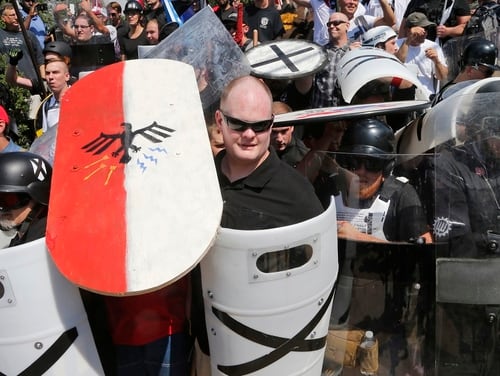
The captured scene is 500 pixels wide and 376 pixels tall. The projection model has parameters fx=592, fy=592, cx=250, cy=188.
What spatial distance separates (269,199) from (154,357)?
3.14 ft

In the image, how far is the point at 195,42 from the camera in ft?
11.5

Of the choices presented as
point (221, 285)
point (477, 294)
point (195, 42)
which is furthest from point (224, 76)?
point (477, 294)

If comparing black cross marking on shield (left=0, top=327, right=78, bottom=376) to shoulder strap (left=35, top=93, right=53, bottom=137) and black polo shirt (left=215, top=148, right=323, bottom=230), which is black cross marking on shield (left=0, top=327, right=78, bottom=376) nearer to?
black polo shirt (left=215, top=148, right=323, bottom=230)

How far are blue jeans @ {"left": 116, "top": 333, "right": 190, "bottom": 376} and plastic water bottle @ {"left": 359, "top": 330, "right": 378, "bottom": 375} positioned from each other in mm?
874

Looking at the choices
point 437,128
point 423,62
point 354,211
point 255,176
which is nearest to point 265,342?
point 255,176

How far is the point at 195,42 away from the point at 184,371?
1.86m

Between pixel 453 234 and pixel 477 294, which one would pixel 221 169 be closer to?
pixel 453 234

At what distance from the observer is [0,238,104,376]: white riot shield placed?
2295 mm

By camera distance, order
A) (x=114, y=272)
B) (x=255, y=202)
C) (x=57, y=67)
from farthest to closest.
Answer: (x=57, y=67)
(x=255, y=202)
(x=114, y=272)

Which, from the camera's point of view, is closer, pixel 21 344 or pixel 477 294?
pixel 21 344

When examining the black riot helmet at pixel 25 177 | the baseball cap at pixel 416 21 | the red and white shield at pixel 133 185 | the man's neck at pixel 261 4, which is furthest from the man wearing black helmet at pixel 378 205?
the man's neck at pixel 261 4

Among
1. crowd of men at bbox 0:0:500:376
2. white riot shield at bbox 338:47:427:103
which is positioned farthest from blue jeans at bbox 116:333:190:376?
white riot shield at bbox 338:47:427:103

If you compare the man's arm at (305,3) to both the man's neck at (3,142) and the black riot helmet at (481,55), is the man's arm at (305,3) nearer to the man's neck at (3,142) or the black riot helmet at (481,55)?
the black riot helmet at (481,55)

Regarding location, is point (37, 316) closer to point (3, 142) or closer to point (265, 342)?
point (265, 342)
